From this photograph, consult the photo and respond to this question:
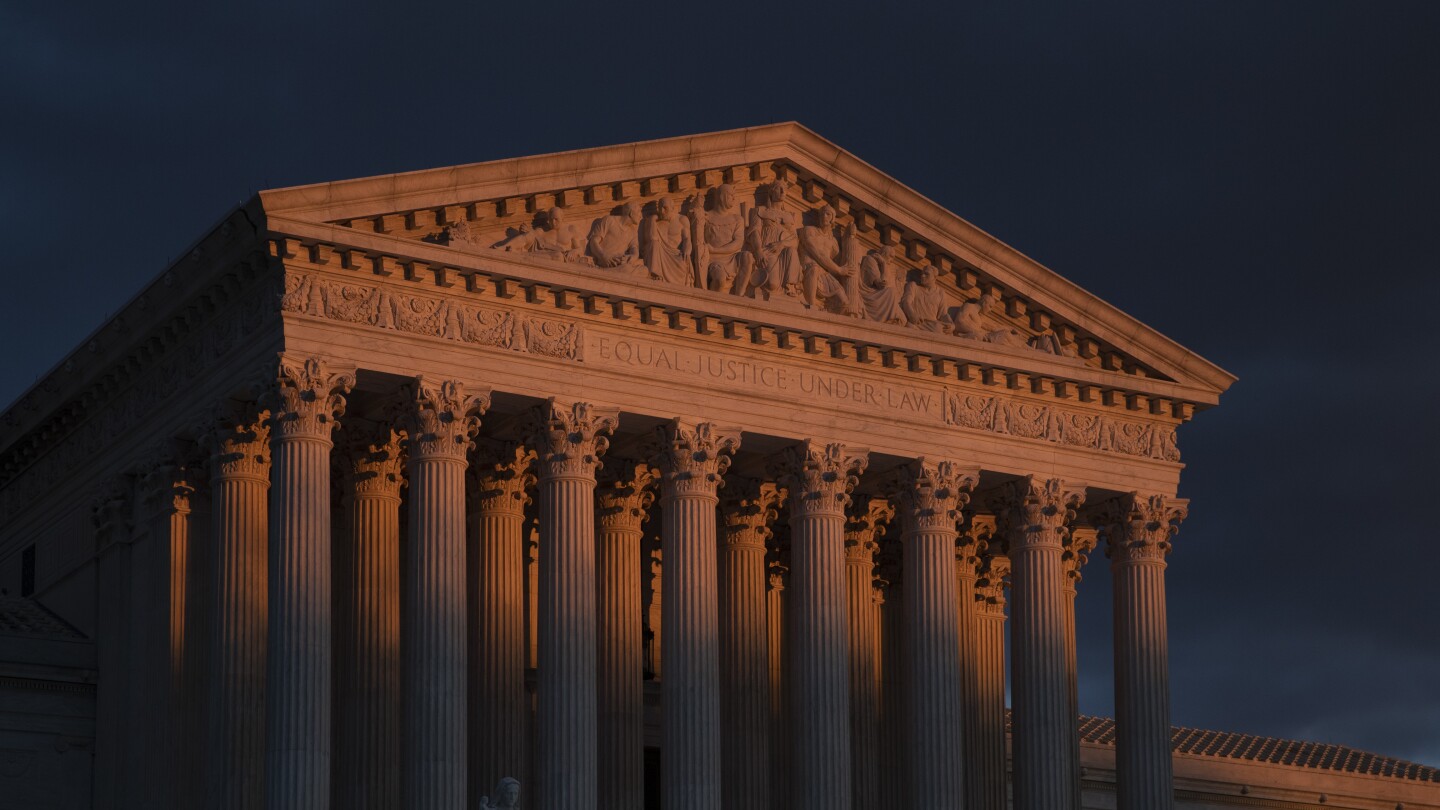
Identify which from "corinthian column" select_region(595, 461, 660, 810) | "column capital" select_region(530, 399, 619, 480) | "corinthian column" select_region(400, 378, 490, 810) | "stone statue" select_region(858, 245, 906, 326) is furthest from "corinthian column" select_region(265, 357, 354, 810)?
"stone statue" select_region(858, 245, 906, 326)

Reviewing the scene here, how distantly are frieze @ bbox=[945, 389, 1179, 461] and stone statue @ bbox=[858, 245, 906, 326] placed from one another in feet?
7.36

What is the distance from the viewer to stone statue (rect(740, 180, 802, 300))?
56.2 meters

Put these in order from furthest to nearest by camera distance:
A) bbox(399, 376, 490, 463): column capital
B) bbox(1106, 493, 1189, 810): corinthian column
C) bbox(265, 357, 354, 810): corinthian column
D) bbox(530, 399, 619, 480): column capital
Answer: bbox(1106, 493, 1189, 810): corinthian column
bbox(530, 399, 619, 480): column capital
bbox(399, 376, 490, 463): column capital
bbox(265, 357, 354, 810): corinthian column

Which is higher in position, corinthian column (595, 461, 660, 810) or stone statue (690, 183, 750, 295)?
stone statue (690, 183, 750, 295)

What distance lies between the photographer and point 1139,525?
199ft

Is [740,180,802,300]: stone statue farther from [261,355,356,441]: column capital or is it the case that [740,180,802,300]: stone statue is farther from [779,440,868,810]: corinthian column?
[261,355,356,441]: column capital

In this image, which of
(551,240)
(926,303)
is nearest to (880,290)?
(926,303)

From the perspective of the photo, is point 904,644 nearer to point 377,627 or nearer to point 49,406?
point 377,627

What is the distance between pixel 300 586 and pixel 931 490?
50.0 feet

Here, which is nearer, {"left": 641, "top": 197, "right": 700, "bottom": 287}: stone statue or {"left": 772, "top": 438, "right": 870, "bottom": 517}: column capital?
{"left": 641, "top": 197, "right": 700, "bottom": 287}: stone statue

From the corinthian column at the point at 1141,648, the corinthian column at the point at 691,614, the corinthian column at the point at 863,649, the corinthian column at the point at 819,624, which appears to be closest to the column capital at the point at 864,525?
the corinthian column at the point at 863,649

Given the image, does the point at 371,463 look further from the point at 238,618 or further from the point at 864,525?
the point at 864,525

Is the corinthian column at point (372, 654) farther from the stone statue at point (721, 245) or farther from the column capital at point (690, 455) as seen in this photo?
the stone statue at point (721, 245)

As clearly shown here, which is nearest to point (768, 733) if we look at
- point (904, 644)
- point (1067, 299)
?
point (904, 644)
